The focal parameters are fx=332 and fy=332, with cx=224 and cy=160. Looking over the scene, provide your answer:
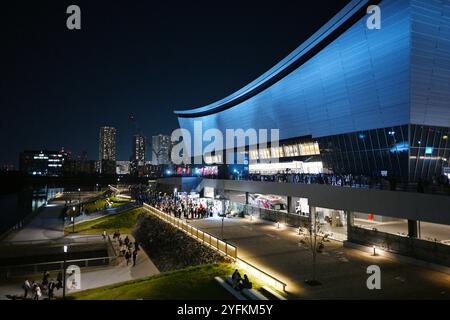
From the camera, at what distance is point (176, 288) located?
14.5 m

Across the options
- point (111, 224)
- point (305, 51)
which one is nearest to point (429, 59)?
point (305, 51)

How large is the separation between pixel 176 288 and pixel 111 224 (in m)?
29.8

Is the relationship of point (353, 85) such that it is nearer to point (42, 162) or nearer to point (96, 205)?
point (96, 205)

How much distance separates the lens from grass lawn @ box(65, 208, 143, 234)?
3986cm

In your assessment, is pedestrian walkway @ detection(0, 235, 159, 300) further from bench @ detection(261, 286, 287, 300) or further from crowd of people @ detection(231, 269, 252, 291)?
bench @ detection(261, 286, 287, 300)

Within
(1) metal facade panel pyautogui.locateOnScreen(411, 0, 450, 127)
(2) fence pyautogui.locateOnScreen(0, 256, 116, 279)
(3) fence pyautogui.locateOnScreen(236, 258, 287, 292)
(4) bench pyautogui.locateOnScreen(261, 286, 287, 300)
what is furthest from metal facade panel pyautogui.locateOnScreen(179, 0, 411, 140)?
(2) fence pyautogui.locateOnScreen(0, 256, 116, 279)

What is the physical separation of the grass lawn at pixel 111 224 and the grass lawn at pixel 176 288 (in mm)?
23963

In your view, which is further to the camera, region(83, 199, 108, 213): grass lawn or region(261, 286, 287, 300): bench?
region(83, 199, 108, 213): grass lawn

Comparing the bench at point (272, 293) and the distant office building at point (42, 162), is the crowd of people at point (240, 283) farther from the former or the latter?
the distant office building at point (42, 162)

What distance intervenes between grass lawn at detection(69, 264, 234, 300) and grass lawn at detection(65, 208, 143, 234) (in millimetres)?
23963

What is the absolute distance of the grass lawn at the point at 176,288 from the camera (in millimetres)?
13617
